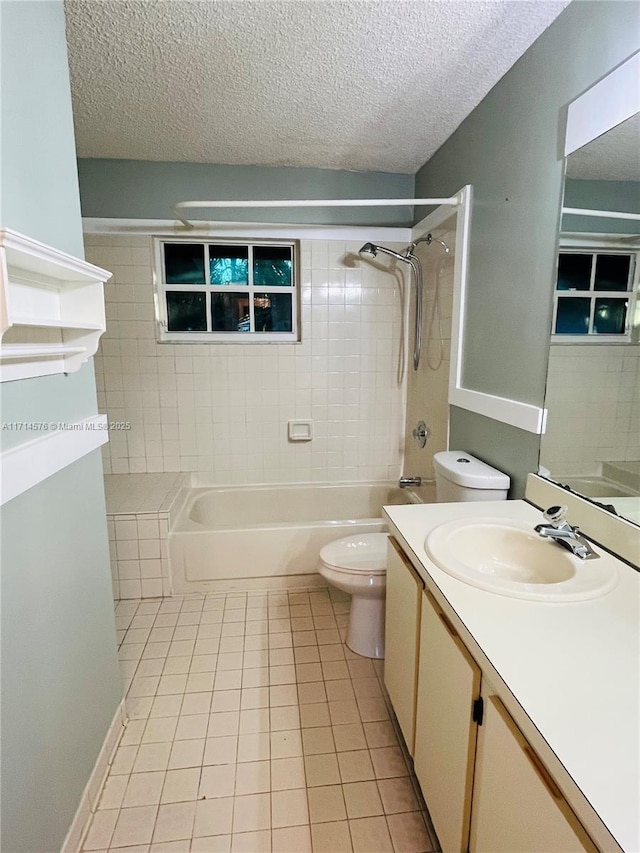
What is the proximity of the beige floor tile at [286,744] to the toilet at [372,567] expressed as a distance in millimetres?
480

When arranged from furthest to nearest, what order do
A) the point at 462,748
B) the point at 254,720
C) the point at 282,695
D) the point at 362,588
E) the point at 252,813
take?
the point at 362,588
the point at 282,695
the point at 254,720
the point at 252,813
the point at 462,748

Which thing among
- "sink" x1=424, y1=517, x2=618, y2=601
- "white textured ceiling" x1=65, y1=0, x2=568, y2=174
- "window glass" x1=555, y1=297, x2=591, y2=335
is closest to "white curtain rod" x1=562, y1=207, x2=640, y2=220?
"window glass" x1=555, y1=297, x2=591, y2=335

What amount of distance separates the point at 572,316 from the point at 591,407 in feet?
0.96

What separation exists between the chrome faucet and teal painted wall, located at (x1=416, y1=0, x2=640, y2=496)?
0.36 meters

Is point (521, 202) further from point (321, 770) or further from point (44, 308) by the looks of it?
point (321, 770)

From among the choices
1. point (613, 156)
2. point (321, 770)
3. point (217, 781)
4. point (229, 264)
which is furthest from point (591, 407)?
point (229, 264)

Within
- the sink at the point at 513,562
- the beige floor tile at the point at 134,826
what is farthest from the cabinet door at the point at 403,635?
the beige floor tile at the point at 134,826

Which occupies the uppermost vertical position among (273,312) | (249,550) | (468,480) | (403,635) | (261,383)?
(273,312)

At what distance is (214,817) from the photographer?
1241 millimetres

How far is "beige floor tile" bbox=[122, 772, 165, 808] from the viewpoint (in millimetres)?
1286

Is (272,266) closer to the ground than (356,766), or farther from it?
farther from it

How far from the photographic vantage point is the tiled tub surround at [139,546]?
2264 mm

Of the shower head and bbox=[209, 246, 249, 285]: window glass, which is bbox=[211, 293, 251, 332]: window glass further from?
the shower head

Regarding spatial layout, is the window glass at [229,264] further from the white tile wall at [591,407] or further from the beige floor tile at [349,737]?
the beige floor tile at [349,737]
